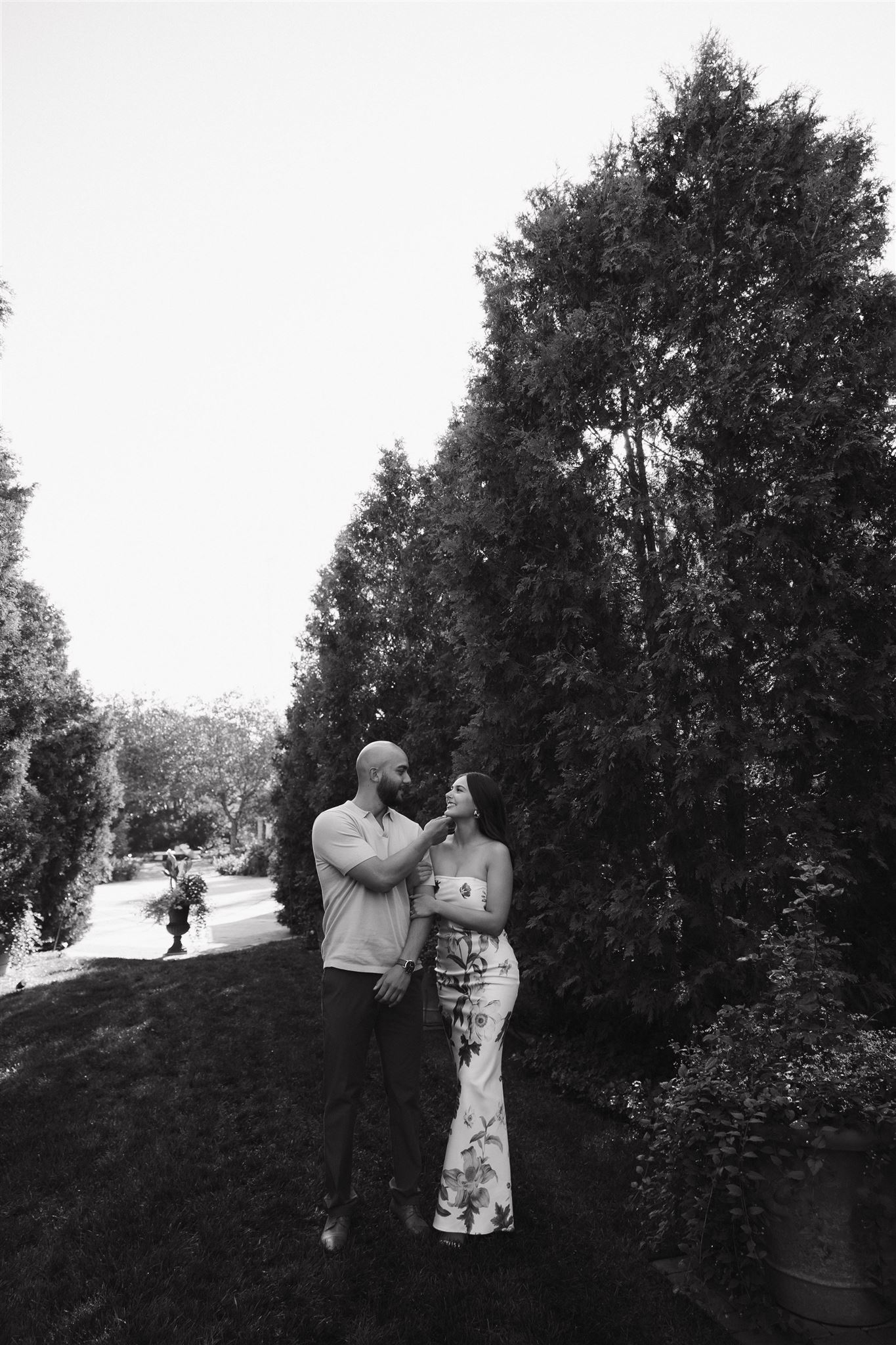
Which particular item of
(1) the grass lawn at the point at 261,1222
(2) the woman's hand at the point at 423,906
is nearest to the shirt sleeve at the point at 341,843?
(2) the woman's hand at the point at 423,906

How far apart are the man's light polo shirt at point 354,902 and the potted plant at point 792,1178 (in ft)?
3.96

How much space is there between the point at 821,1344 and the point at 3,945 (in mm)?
10514

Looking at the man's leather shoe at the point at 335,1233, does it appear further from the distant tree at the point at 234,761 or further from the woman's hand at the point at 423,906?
the distant tree at the point at 234,761

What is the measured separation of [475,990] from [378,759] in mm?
1053

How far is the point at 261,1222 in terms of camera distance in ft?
11.1

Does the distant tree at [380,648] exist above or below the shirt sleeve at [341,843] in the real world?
above

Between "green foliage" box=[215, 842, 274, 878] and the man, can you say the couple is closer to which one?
the man

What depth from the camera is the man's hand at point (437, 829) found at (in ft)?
10.9

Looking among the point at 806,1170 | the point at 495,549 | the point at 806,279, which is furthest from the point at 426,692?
the point at 806,1170

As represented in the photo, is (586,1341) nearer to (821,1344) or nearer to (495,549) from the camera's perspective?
(821,1344)

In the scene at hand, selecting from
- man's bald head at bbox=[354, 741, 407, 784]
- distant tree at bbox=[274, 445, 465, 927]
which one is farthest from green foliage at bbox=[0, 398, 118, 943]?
man's bald head at bbox=[354, 741, 407, 784]

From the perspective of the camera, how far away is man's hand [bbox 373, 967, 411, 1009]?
→ 323cm

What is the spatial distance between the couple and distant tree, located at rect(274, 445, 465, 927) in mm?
4325

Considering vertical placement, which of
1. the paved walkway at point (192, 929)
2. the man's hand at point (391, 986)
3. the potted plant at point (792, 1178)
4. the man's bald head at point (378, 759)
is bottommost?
A: the paved walkway at point (192, 929)
